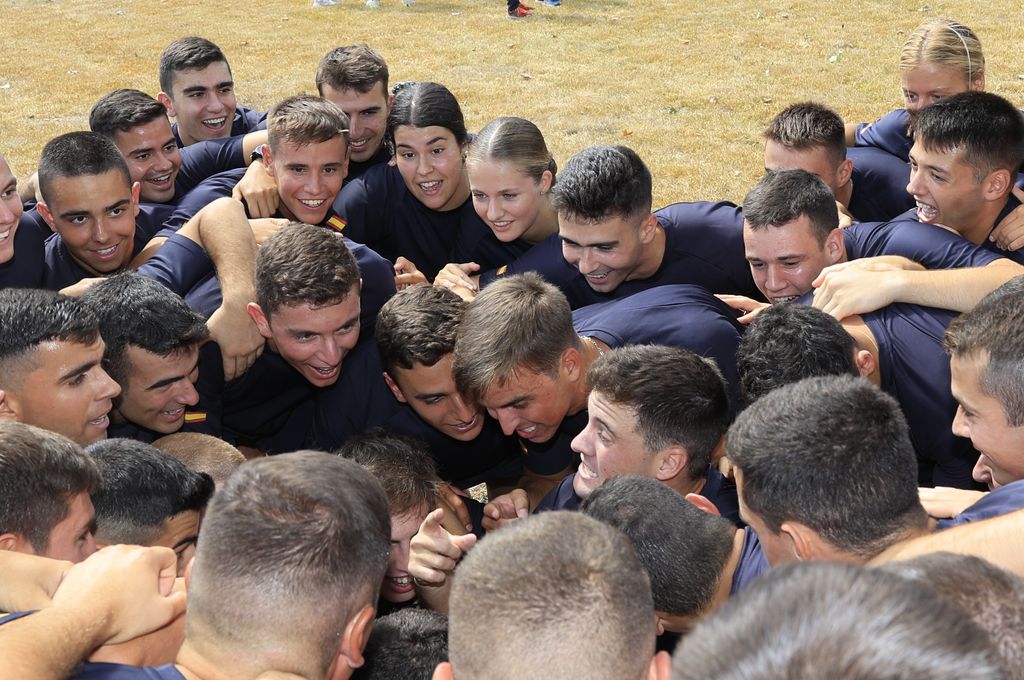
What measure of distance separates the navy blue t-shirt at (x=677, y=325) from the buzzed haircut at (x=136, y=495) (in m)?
2.01

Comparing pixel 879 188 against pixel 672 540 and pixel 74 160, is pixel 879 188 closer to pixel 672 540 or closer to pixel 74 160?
pixel 672 540

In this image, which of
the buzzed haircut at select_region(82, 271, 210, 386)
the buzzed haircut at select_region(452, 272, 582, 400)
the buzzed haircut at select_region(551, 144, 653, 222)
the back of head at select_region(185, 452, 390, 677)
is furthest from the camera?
the buzzed haircut at select_region(551, 144, 653, 222)

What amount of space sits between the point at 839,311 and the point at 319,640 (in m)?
2.83

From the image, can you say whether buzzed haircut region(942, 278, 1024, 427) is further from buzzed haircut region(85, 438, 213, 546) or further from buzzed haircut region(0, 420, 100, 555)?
buzzed haircut region(0, 420, 100, 555)

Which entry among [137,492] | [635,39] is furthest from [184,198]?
[635,39]

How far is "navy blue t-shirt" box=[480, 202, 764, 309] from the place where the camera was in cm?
542

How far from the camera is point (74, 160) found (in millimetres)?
5305

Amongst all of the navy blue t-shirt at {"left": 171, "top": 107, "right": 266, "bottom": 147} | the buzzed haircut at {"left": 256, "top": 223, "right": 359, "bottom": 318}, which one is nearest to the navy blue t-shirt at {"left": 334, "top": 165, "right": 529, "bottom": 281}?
the navy blue t-shirt at {"left": 171, "top": 107, "right": 266, "bottom": 147}

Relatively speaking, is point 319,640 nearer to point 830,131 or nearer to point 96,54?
point 830,131

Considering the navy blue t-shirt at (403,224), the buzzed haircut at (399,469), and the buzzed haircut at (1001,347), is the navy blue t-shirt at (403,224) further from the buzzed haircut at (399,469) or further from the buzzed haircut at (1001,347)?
the buzzed haircut at (1001,347)

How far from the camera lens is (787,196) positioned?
4863 mm

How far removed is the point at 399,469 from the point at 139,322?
1.34 m

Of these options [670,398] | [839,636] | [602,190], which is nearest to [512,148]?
[602,190]

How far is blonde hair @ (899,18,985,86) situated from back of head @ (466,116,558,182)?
2.44 metres
